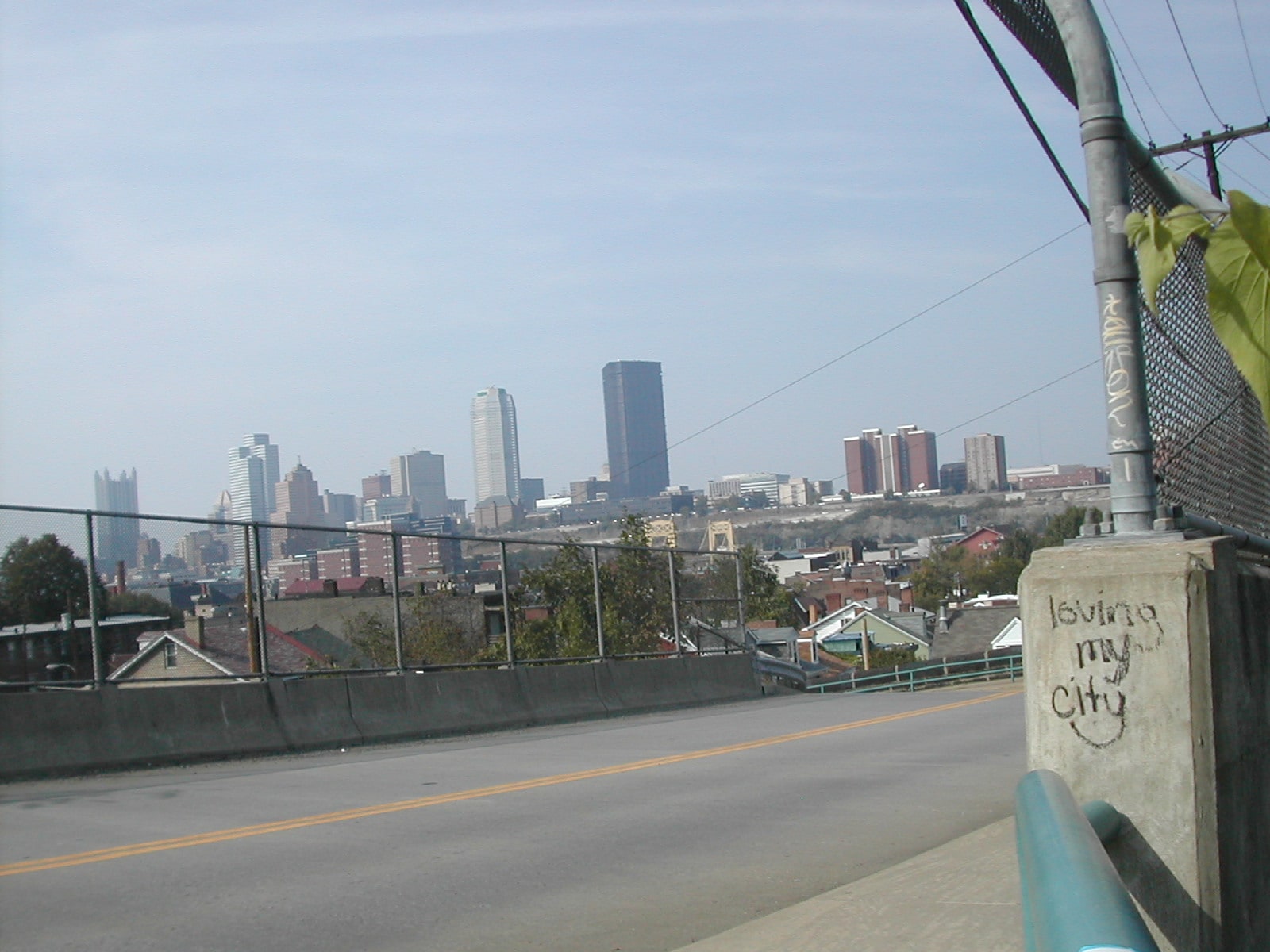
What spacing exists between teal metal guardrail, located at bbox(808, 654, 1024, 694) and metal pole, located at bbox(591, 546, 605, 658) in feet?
53.0

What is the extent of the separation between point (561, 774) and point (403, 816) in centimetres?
257

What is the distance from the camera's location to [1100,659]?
4320 mm

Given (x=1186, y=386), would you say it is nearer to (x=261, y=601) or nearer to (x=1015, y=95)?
(x=1015, y=95)

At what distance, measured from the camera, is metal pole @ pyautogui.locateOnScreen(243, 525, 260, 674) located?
49.1 ft

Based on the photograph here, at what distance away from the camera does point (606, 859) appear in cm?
820

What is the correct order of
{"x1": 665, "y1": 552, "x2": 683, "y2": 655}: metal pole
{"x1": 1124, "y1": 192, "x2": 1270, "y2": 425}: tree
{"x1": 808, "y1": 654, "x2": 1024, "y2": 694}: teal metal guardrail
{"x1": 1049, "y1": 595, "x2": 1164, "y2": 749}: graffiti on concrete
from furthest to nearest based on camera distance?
{"x1": 808, "y1": 654, "x2": 1024, "y2": 694}: teal metal guardrail
{"x1": 665, "y1": 552, "x2": 683, "y2": 655}: metal pole
{"x1": 1049, "y1": 595, "x2": 1164, "y2": 749}: graffiti on concrete
{"x1": 1124, "y1": 192, "x2": 1270, "y2": 425}: tree

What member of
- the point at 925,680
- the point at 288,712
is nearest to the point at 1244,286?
the point at 288,712

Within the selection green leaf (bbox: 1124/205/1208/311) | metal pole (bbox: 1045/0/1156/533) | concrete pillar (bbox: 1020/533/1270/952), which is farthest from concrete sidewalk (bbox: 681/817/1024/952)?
green leaf (bbox: 1124/205/1208/311)

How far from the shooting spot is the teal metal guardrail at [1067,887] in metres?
1.56

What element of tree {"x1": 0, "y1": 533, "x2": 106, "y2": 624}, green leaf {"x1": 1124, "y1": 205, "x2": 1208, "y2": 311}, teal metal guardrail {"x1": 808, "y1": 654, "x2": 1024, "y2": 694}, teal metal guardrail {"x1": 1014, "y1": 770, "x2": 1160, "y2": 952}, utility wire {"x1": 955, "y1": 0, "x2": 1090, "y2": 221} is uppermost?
utility wire {"x1": 955, "y1": 0, "x2": 1090, "y2": 221}

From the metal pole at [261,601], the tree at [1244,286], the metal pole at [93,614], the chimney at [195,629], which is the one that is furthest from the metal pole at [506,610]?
the tree at [1244,286]

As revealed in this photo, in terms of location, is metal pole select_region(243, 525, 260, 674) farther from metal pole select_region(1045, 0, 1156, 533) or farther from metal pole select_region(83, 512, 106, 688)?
metal pole select_region(1045, 0, 1156, 533)

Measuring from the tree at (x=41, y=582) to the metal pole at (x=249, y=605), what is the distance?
6.48 ft

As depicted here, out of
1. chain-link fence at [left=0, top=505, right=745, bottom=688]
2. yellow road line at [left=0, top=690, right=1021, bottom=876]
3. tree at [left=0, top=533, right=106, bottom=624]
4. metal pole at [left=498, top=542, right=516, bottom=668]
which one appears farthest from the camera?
metal pole at [left=498, top=542, right=516, bottom=668]
